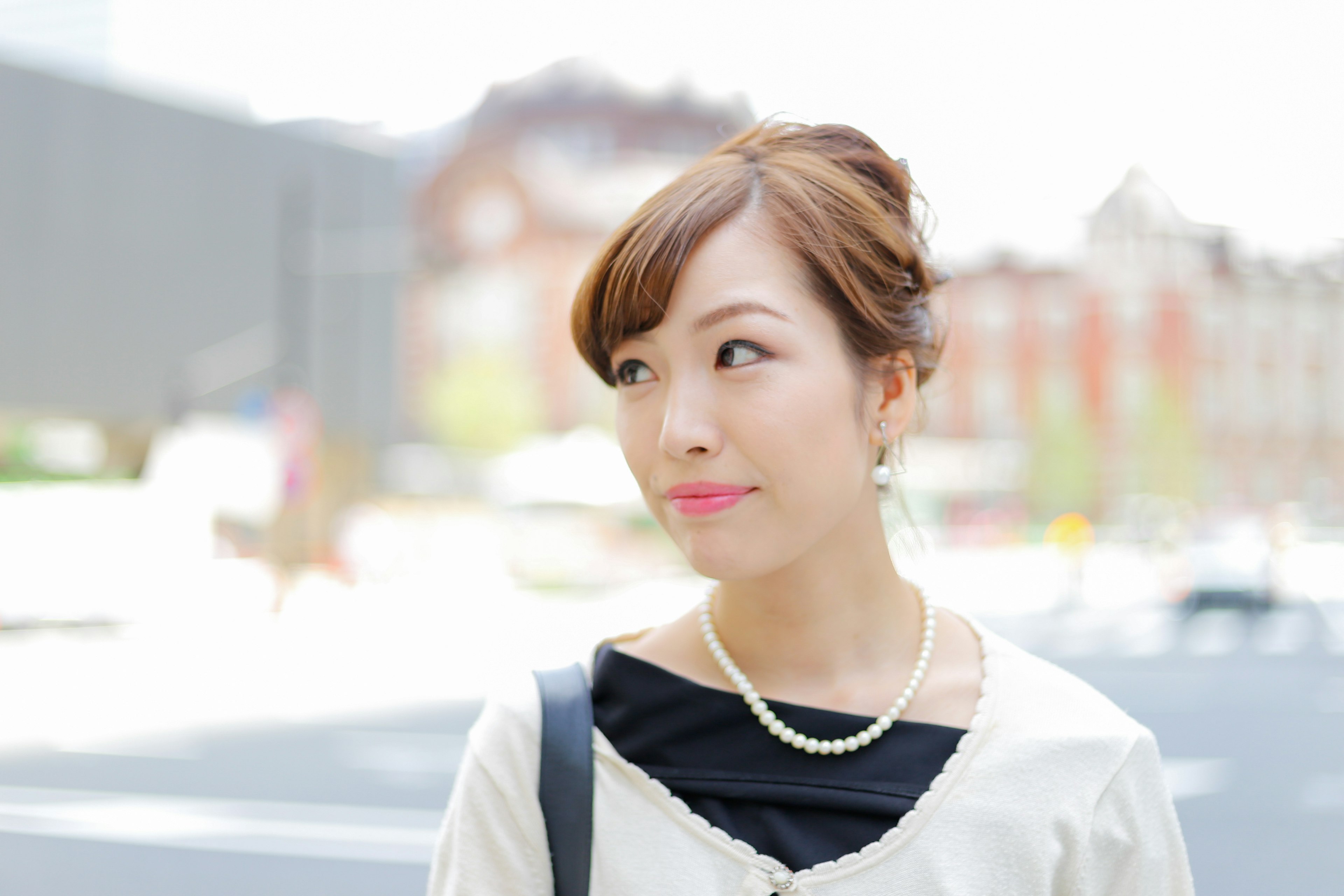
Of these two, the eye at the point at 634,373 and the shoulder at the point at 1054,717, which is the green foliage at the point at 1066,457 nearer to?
the shoulder at the point at 1054,717

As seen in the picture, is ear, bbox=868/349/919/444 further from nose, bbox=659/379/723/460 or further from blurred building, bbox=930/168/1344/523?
blurred building, bbox=930/168/1344/523

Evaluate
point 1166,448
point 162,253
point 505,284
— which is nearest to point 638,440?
point 162,253

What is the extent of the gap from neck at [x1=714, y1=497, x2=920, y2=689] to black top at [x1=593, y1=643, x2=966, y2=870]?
6 centimetres

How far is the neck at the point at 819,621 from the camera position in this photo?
5.02 ft

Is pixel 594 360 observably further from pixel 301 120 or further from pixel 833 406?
pixel 301 120

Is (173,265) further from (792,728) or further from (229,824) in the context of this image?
(792,728)

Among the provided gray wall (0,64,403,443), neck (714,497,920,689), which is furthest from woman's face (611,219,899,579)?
gray wall (0,64,403,443)

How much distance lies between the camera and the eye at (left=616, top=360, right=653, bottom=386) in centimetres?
147

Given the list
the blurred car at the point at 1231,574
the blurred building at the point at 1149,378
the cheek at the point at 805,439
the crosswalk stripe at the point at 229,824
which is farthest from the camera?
the blurred building at the point at 1149,378

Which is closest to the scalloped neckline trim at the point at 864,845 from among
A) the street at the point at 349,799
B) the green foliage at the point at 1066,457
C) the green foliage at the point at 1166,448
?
the street at the point at 349,799

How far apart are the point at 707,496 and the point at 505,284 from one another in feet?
166

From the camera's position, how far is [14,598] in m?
17.1

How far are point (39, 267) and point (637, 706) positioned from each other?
25.0m

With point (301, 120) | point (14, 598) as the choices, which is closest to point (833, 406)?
point (14, 598)
